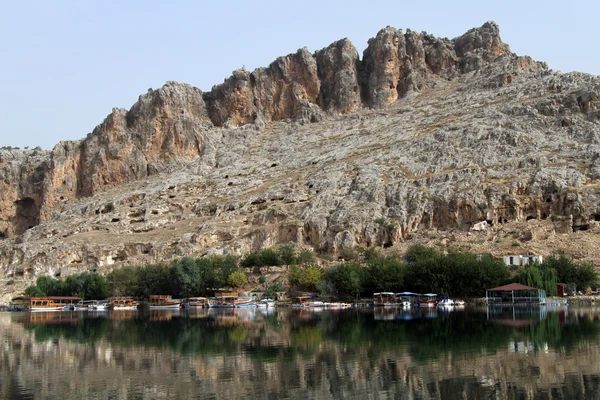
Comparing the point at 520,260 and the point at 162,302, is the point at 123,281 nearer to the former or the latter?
the point at 162,302

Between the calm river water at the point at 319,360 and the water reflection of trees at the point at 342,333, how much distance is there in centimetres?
8

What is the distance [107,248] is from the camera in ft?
306

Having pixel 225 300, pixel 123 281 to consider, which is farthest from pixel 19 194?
pixel 225 300

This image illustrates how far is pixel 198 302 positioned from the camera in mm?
75938

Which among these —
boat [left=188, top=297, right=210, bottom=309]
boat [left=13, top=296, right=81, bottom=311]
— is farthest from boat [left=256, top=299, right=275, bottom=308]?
boat [left=13, top=296, right=81, bottom=311]

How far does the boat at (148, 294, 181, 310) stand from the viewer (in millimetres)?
75812

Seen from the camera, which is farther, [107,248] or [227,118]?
[227,118]

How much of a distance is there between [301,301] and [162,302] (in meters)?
17.6

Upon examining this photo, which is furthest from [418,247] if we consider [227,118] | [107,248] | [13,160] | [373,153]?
[13,160]

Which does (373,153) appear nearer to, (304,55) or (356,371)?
(304,55)

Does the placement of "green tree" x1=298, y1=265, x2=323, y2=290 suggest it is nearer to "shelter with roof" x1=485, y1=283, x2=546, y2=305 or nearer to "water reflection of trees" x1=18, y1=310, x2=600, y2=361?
"water reflection of trees" x1=18, y1=310, x2=600, y2=361

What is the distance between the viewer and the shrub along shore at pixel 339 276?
209ft

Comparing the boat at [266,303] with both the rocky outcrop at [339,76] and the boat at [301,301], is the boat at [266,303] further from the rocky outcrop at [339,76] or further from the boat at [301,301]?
the rocky outcrop at [339,76]

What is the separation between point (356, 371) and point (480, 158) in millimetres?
68250
